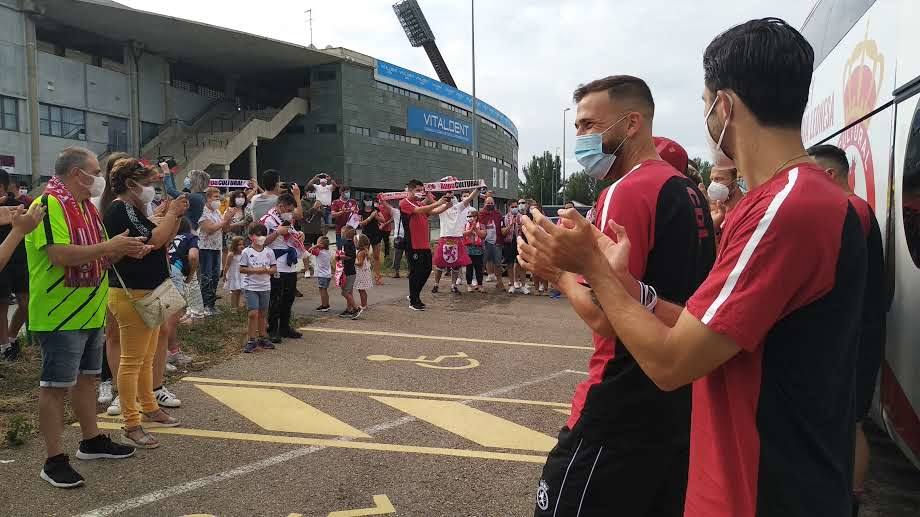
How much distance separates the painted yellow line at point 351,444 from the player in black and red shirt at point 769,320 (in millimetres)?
3073

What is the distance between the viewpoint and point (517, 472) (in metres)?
4.22

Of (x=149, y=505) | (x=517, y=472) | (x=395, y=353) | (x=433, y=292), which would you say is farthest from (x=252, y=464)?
(x=433, y=292)

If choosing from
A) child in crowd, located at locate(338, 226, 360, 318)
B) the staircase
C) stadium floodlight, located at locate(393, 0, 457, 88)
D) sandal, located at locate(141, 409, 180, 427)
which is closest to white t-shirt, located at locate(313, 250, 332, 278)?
child in crowd, located at locate(338, 226, 360, 318)

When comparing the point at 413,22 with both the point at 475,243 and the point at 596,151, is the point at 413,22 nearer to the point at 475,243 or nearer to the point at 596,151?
the point at 475,243

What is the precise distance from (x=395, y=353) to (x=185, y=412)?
2.79m

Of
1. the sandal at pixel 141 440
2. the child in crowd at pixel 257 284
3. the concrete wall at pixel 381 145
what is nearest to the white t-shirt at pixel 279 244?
the child in crowd at pixel 257 284

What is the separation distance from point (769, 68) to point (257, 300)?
6.90 m

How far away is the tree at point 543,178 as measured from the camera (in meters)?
84.0

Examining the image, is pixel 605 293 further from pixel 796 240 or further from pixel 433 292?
pixel 433 292

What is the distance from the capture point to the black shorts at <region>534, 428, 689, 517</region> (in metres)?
2.05

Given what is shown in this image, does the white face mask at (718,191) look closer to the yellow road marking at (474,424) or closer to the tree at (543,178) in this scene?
the yellow road marking at (474,424)

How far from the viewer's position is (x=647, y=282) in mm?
2158

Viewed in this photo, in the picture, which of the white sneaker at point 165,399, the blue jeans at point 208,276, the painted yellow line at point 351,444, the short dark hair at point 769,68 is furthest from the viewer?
the blue jeans at point 208,276

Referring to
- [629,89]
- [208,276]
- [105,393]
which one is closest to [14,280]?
[105,393]
